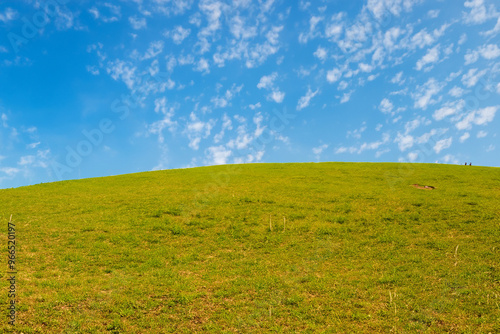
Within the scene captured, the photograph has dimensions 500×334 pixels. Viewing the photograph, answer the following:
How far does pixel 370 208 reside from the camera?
78.4ft

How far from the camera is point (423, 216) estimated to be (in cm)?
2184

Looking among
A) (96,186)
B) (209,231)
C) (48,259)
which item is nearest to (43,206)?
(96,186)

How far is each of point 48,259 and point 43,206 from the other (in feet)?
40.2

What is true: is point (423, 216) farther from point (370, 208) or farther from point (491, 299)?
point (491, 299)

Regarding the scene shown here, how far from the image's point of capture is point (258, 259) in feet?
53.3

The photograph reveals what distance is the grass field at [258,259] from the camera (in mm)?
10883

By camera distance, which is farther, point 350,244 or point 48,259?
point 350,244

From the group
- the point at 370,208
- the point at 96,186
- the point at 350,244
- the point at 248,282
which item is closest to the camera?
the point at 248,282

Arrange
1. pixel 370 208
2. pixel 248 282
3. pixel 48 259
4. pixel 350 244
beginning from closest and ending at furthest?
pixel 248 282 < pixel 48 259 < pixel 350 244 < pixel 370 208

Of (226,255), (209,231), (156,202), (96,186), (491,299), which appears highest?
(96,186)

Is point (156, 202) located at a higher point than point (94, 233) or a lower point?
higher

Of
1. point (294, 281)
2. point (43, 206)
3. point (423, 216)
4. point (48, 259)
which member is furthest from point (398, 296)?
point (43, 206)

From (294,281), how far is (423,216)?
13781 millimetres

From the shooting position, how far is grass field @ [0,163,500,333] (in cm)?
1088
